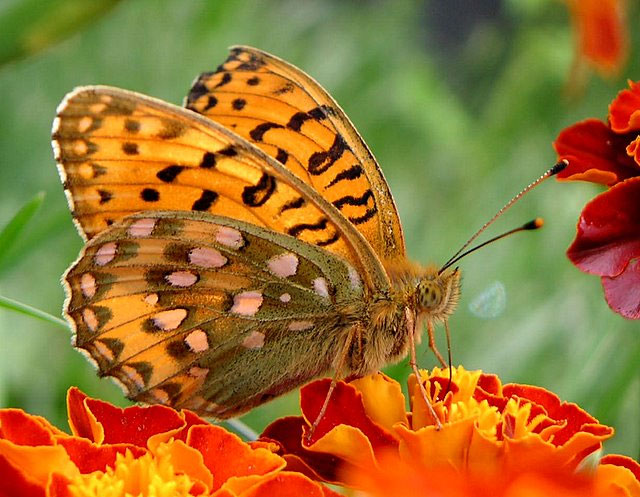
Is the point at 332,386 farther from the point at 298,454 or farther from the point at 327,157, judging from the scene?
the point at 327,157

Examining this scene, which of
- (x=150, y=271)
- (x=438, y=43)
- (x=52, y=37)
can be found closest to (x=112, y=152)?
(x=150, y=271)

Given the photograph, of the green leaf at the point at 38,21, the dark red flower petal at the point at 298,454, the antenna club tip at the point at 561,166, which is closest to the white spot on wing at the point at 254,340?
the dark red flower petal at the point at 298,454

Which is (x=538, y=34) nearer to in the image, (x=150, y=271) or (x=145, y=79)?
(x=145, y=79)

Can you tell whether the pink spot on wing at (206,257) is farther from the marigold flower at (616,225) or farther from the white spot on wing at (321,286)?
the marigold flower at (616,225)

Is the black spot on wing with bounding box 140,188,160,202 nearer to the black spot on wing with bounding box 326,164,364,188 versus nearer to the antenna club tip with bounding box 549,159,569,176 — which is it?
the black spot on wing with bounding box 326,164,364,188

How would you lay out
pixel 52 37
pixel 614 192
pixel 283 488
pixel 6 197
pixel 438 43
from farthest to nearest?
1. pixel 438 43
2. pixel 6 197
3. pixel 52 37
4. pixel 614 192
5. pixel 283 488

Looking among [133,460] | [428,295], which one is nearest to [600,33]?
[428,295]
